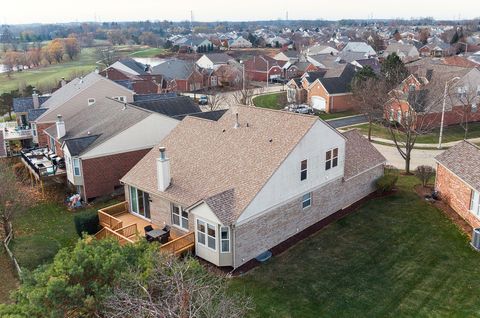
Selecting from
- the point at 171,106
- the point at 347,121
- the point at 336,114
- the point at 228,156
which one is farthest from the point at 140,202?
the point at 336,114

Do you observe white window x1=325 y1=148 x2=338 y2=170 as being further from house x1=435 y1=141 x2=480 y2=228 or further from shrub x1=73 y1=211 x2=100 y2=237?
shrub x1=73 y1=211 x2=100 y2=237

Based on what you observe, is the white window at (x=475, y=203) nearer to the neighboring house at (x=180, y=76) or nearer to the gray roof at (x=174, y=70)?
the neighboring house at (x=180, y=76)

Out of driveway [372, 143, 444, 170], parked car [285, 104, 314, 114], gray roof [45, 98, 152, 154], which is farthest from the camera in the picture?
parked car [285, 104, 314, 114]

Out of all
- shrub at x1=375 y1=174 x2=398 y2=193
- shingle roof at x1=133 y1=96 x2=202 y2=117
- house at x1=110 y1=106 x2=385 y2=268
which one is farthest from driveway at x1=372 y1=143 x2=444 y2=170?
shingle roof at x1=133 y1=96 x2=202 y2=117

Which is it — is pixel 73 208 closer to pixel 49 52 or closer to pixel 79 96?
pixel 79 96

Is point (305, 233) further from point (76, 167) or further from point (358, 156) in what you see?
point (76, 167)

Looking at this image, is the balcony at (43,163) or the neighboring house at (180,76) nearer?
the balcony at (43,163)

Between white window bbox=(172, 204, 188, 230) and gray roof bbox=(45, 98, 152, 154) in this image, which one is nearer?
white window bbox=(172, 204, 188, 230)

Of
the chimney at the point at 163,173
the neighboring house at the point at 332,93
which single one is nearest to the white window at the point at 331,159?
the chimney at the point at 163,173
